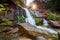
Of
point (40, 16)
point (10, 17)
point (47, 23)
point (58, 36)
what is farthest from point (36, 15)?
point (58, 36)

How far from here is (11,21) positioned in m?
8.08

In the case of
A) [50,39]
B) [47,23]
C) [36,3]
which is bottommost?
[50,39]

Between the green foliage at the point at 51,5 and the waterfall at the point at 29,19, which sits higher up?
the green foliage at the point at 51,5

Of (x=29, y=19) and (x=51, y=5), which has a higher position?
(x=51, y=5)

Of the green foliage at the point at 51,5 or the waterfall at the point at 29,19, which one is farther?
the green foliage at the point at 51,5

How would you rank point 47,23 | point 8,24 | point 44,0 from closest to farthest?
point 8,24, point 47,23, point 44,0

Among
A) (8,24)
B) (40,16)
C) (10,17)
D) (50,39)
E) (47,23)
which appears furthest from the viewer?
(40,16)

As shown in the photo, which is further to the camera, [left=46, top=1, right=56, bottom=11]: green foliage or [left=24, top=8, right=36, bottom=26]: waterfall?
[left=46, top=1, right=56, bottom=11]: green foliage

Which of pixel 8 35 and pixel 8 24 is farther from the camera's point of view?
pixel 8 24

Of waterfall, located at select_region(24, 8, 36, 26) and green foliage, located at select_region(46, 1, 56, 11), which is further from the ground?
green foliage, located at select_region(46, 1, 56, 11)

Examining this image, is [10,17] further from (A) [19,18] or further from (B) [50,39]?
(B) [50,39]

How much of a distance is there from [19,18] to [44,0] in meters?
4.05

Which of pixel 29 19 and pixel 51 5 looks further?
pixel 51 5

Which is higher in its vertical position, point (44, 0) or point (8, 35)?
point (44, 0)
